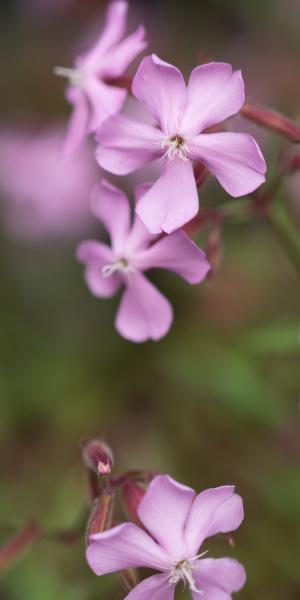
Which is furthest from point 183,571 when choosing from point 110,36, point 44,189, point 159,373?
point 44,189

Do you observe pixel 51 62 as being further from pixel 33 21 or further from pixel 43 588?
pixel 43 588

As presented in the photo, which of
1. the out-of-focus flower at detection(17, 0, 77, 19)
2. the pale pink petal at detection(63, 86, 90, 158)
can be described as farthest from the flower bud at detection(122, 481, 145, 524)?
the out-of-focus flower at detection(17, 0, 77, 19)

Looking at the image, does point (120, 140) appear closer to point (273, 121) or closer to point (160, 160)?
point (160, 160)

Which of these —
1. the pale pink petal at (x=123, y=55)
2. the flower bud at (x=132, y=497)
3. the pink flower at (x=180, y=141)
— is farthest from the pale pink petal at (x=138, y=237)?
the flower bud at (x=132, y=497)

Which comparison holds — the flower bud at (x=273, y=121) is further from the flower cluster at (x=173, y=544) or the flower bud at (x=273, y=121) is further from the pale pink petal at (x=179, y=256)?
the flower cluster at (x=173, y=544)

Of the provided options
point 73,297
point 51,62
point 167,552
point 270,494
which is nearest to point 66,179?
point 73,297

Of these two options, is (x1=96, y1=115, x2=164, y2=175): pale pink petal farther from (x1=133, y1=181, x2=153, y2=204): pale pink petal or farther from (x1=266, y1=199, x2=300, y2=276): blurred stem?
(x1=266, y1=199, x2=300, y2=276): blurred stem
